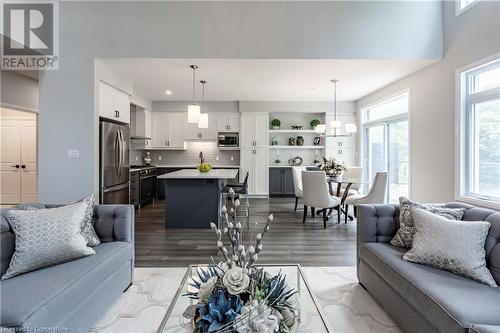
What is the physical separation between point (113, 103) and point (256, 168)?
3975 millimetres

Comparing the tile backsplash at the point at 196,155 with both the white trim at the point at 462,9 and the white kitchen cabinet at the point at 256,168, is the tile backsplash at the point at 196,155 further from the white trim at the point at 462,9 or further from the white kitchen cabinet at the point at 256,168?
the white trim at the point at 462,9

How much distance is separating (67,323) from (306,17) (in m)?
4.39

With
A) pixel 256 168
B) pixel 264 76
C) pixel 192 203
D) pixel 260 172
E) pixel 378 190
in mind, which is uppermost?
pixel 264 76

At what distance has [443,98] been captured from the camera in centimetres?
390

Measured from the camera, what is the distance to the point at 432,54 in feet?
12.9

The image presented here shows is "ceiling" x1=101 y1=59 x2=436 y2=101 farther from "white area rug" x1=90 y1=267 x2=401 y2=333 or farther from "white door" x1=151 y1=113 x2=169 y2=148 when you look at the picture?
"white area rug" x1=90 y1=267 x2=401 y2=333

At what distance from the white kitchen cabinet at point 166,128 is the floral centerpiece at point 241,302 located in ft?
21.5

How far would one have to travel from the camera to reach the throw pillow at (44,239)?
1714 millimetres

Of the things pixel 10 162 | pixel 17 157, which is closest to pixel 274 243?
pixel 17 157

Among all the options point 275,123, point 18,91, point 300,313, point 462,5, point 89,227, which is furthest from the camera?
point 275,123

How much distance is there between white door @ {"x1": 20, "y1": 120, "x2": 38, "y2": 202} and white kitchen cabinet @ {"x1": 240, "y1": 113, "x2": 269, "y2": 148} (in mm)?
4931

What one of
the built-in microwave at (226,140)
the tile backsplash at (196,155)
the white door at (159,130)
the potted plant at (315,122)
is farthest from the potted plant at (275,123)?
the white door at (159,130)

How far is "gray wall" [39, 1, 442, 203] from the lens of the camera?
3842 mm

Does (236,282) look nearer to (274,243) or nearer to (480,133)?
(274,243)
